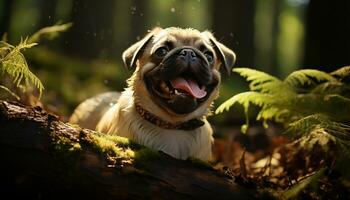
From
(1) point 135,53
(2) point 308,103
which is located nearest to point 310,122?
(2) point 308,103

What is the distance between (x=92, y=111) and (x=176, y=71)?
98.8 inches

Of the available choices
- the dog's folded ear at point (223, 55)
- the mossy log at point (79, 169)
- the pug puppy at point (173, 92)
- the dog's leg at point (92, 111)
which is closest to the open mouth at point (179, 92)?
the pug puppy at point (173, 92)

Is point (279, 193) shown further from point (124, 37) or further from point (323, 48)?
point (124, 37)

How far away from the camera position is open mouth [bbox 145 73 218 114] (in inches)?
176

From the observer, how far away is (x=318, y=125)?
422cm

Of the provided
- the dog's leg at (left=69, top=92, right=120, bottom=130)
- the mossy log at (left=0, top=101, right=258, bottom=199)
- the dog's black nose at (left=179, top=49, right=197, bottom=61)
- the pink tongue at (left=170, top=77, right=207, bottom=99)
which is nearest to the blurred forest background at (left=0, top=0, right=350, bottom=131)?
the dog's leg at (left=69, top=92, right=120, bottom=130)

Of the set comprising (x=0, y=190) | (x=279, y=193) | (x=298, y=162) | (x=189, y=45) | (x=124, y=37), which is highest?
(x=189, y=45)

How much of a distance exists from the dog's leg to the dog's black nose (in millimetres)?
2324

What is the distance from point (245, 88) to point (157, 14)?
45.1 ft

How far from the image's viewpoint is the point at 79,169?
3426 mm

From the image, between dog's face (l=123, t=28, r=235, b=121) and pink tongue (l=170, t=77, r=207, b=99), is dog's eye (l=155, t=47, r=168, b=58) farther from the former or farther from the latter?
pink tongue (l=170, t=77, r=207, b=99)

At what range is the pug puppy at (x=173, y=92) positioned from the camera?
4.48 meters

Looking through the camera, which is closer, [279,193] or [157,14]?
[279,193]

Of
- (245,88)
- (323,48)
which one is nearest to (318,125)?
(323,48)
